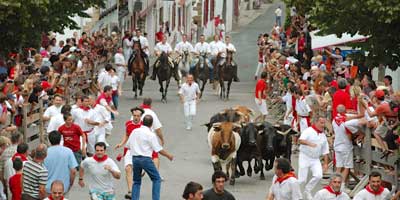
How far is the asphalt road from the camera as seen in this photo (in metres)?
26.4

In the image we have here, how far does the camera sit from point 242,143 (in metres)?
27.5

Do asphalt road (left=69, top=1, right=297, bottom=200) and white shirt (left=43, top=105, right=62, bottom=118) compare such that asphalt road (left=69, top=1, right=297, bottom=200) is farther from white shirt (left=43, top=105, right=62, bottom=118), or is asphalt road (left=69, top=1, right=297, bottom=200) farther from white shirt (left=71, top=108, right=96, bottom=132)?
white shirt (left=43, top=105, right=62, bottom=118)

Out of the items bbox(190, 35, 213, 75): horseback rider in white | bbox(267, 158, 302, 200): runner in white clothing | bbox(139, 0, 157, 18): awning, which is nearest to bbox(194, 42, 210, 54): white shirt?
bbox(190, 35, 213, 75): horseback rider in white

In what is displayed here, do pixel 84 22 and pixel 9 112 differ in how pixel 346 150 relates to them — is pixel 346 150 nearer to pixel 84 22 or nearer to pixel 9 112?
pixel 9 112

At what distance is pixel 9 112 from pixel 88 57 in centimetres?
1703

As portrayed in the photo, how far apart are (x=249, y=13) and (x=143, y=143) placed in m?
60.9

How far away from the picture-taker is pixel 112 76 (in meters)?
37.1

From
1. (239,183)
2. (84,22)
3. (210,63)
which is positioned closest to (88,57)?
(210,63)

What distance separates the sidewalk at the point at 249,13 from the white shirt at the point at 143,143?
54.5 metres

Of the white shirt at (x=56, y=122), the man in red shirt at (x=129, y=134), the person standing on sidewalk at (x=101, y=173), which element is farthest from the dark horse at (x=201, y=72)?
the person standing on sidewalk at (x=101, y=173)

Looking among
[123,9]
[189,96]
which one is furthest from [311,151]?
[123,9]

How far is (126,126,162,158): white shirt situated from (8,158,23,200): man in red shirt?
8.81 feet

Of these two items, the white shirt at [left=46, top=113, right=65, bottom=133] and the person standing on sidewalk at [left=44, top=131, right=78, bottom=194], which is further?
the white shirt at [left=46, top=113, right=65, bottom=133]

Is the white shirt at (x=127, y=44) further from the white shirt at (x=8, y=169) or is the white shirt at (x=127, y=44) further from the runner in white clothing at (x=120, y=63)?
the white shirt at (x=8, y=169)
